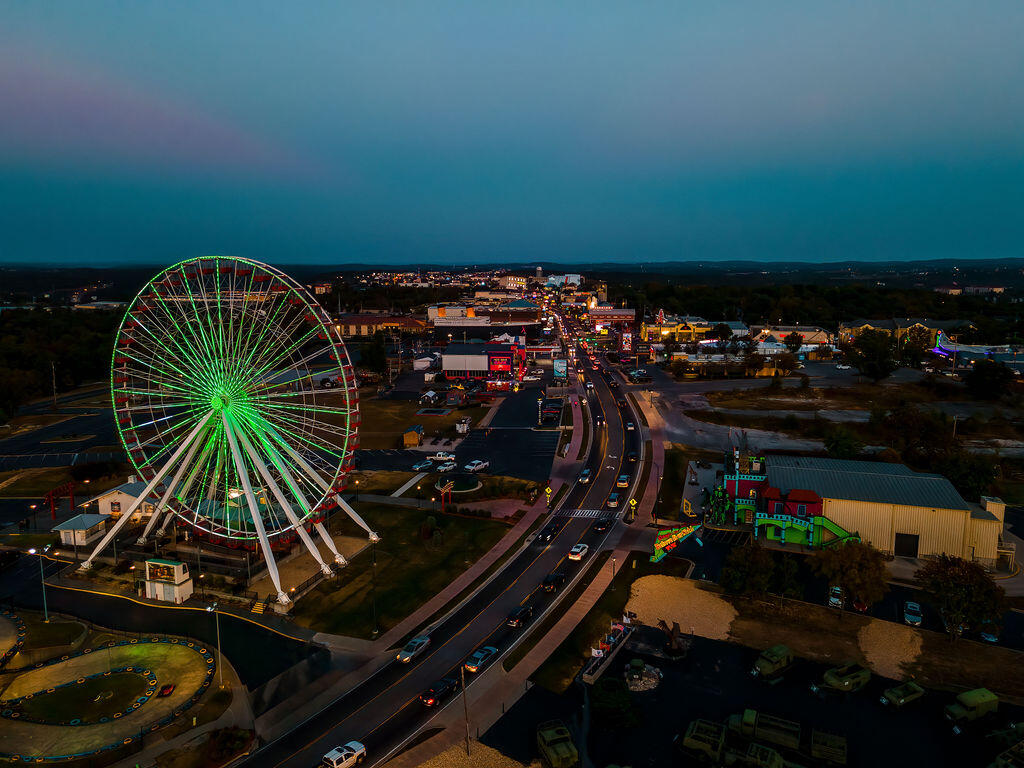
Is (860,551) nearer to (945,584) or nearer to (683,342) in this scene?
(945,584)

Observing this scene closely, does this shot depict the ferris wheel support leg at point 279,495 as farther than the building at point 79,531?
No

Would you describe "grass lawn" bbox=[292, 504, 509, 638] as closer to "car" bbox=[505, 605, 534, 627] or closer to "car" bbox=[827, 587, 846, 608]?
"car" bbox=[505, 605, 534, 627]

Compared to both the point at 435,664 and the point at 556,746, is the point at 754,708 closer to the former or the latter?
the point at 556,746

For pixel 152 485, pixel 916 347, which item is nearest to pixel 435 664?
pixel 152 485

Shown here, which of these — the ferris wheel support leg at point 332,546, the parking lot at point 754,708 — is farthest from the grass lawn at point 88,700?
the parking lot at point 754,708

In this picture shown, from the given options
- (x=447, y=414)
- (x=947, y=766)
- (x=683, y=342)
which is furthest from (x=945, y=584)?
(x=683, y=342)

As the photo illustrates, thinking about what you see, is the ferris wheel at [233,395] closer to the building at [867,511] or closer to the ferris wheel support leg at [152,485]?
the ferris wheel support leg at [152,485]
